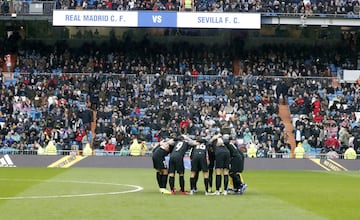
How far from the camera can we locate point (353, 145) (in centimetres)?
4494

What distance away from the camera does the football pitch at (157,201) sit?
54.8ft

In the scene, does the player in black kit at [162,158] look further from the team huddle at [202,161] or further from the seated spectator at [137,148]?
the seated spectator at [137,148]

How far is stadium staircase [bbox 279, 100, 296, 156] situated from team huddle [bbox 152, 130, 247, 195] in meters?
23.7

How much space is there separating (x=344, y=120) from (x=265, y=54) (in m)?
11.9

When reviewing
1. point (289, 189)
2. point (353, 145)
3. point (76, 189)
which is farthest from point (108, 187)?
point (353, 145)

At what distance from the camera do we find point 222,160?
22797mm

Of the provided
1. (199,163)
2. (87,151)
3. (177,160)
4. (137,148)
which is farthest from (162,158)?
(87,151)

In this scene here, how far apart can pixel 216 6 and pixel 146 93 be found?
7773 mm

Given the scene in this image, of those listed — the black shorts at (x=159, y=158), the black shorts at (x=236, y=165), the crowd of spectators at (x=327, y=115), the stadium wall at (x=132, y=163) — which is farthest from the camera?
the crowd of spectators at (x=327, y=115)

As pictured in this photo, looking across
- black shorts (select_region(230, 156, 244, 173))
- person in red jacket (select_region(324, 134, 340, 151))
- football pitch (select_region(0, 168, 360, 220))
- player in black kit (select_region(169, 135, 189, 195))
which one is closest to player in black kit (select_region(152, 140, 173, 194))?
player in black kit (select_region(169, 135, 189, 195))

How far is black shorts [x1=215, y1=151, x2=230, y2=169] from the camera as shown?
898 inches

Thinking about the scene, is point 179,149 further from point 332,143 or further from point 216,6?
point 216,6

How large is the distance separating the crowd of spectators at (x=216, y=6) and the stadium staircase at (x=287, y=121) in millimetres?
6615

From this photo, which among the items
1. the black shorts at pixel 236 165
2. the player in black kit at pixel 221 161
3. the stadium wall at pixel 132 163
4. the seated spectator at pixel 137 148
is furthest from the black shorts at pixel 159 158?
the seated spectator at pixel 137 148
